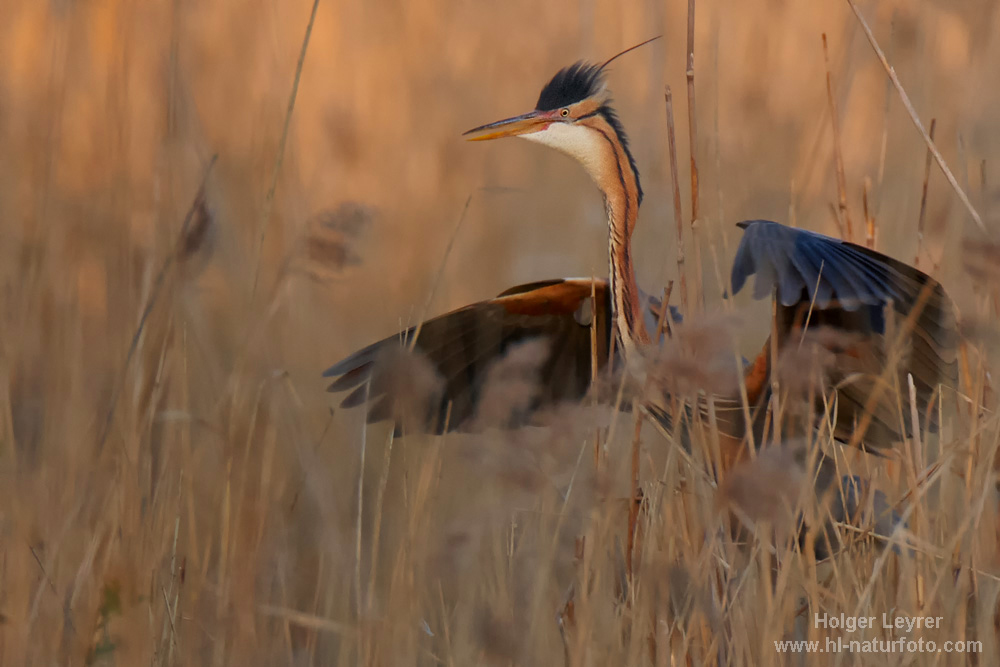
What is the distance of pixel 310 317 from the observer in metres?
2.19

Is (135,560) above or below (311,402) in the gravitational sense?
below

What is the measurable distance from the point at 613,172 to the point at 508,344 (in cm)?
38

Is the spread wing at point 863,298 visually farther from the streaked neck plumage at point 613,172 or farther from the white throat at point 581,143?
the white throat at point 581,143

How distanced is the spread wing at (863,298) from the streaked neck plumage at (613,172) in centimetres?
34

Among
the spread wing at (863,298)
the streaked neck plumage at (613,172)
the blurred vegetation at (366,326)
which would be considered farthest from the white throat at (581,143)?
the spread wing at (863,298)

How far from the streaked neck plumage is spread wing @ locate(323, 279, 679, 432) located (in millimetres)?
58

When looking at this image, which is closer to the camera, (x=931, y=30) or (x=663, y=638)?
(x=663, y=638)

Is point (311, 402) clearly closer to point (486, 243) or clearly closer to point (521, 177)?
point (486, 243)

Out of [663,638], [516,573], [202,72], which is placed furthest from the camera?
[202,72]

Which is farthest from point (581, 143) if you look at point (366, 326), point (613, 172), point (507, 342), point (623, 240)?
point (366, 326)

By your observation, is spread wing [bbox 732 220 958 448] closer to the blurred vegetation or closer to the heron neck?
the blurred vegetation

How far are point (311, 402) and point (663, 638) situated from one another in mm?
1395

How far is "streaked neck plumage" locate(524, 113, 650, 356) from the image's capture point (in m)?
1.96

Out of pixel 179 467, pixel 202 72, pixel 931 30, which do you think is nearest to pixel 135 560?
pixel 179 467
